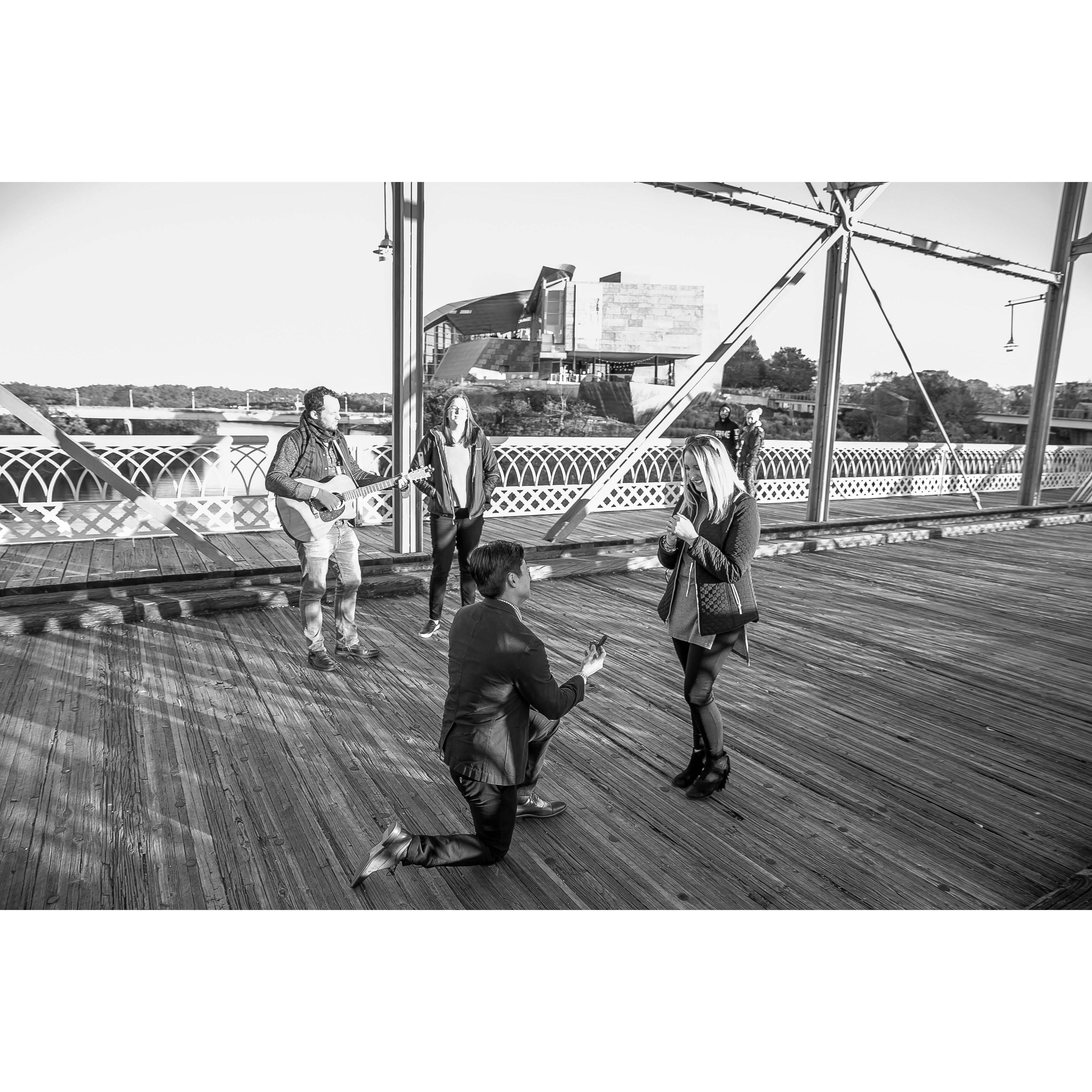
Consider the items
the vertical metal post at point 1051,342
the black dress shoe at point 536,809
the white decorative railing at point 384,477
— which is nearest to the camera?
the black dress shoe at point 536,809

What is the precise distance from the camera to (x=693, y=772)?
3.15 meters

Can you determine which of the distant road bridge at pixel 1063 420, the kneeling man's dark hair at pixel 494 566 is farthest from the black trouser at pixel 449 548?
the distant road bridge at pixel 1063 420

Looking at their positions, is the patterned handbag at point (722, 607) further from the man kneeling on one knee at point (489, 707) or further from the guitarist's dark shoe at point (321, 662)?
the guitarist's dark shoe at point (321, 662)

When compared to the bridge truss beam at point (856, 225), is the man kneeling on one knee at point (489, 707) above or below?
below

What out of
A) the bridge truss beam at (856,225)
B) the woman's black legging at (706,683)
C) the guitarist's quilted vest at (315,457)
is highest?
the bridge truss beam at (856,225)

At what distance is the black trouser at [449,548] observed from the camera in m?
4.94

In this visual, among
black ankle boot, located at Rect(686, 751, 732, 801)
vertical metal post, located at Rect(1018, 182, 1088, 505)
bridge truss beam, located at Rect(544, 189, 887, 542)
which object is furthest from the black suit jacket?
vertical metal post, located at Rect(1018, 182, 1088, 505)

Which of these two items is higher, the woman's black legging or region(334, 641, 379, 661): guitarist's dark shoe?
the woman's black legging

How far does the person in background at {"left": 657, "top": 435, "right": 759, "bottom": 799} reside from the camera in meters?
2.92

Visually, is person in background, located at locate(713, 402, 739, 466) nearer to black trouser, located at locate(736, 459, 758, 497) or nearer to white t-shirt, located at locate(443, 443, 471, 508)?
black trouser, located at locate(736, 459, 758, 497)

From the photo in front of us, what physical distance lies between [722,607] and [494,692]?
110 cm

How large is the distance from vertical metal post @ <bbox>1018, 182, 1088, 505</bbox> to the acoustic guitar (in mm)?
12131

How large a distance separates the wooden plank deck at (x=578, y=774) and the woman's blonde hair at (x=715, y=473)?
1.20 m

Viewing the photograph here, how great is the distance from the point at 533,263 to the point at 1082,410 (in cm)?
3058
